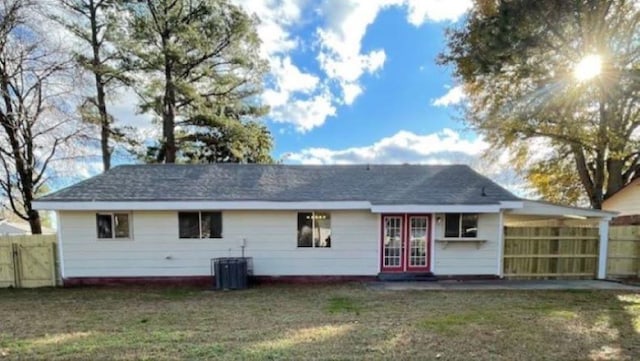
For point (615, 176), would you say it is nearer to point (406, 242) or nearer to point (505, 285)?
point (505, 285)

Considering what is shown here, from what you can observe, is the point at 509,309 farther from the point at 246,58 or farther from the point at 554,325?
the point at 246,58

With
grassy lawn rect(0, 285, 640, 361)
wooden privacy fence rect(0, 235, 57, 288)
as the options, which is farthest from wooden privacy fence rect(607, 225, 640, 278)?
wooden privacy fence rect(0, 235, 57, 288)

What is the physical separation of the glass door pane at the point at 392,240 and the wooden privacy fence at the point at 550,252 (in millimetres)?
3292

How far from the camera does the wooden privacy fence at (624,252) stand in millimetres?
11141

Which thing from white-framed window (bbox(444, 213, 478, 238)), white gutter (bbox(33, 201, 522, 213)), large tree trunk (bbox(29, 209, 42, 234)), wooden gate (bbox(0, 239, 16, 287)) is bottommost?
wooden gate (bbox(0, 239, 16, 287))

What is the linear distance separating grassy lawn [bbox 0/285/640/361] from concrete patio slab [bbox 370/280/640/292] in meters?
0.63

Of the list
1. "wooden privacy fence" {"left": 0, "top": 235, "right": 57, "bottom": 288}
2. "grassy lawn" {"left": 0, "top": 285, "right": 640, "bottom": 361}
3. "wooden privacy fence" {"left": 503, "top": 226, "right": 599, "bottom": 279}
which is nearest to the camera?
"grassy lawn" {"left": 0, "top": 285, "right": 640, "bottom": 361}

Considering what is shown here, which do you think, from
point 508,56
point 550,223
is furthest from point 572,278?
point 508,56

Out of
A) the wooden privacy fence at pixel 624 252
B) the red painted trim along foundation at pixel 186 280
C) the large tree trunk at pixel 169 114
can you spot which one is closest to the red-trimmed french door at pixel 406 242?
the red painted trim along foundation at pixel 186 280

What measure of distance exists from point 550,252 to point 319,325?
8.62 metres

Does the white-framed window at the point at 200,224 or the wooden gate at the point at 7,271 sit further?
the white-framed window at the point at 200,224

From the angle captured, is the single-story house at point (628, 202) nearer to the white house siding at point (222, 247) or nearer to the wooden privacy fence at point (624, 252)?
the wooden privacy fence at point (624, 252)

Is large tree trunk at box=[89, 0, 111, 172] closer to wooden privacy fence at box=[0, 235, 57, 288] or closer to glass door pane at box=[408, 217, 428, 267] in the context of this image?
wooden privacy fence at box=[0, 235, 57, 288]

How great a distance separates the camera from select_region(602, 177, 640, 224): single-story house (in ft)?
51.2
